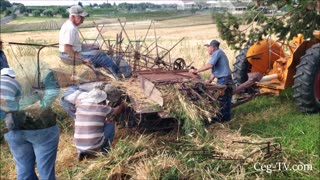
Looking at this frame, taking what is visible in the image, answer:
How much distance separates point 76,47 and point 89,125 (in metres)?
2.12

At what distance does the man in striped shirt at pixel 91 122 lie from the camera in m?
4.76

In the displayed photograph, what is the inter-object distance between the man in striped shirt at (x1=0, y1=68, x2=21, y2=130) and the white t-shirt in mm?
2824

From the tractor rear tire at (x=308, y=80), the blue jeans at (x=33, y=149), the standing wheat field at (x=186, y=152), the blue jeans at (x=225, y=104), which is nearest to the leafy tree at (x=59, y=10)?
the standing wheat field at (x=186, y=152)

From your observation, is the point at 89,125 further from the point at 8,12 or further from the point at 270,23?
the point at 270,23

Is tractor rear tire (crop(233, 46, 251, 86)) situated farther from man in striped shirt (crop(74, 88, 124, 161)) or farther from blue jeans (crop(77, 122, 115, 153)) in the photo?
man in striped shirt (crop(74, 88, 124, 161))

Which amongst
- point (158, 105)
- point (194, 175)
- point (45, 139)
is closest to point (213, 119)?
point (158, 105)

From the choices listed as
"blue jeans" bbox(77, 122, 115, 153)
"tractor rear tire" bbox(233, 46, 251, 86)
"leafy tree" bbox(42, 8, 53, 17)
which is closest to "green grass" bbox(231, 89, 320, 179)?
"tractor rear tire" bbox(233, 46, 251, 86)

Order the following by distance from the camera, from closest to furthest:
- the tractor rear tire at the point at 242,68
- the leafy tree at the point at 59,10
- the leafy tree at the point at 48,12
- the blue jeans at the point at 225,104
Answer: the blue jeans at the point at 225,104, the leafy tree at the point at 48,12, the leafy tree at the point at 59,10, the tractor rear tire at the point at 242,68

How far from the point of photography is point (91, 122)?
4.77 meters

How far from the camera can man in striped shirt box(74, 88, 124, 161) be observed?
15.6ft

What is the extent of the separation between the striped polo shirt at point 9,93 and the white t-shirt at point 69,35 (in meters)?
2.88

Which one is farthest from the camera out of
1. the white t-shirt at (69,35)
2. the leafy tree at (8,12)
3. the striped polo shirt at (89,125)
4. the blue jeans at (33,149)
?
the white t-shirt at (69,35)

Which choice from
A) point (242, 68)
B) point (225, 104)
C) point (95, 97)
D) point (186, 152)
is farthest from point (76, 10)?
point (242, 68)

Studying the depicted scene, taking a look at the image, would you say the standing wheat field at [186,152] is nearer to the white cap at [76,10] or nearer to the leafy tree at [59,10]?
the leafy tree at [59,10]
